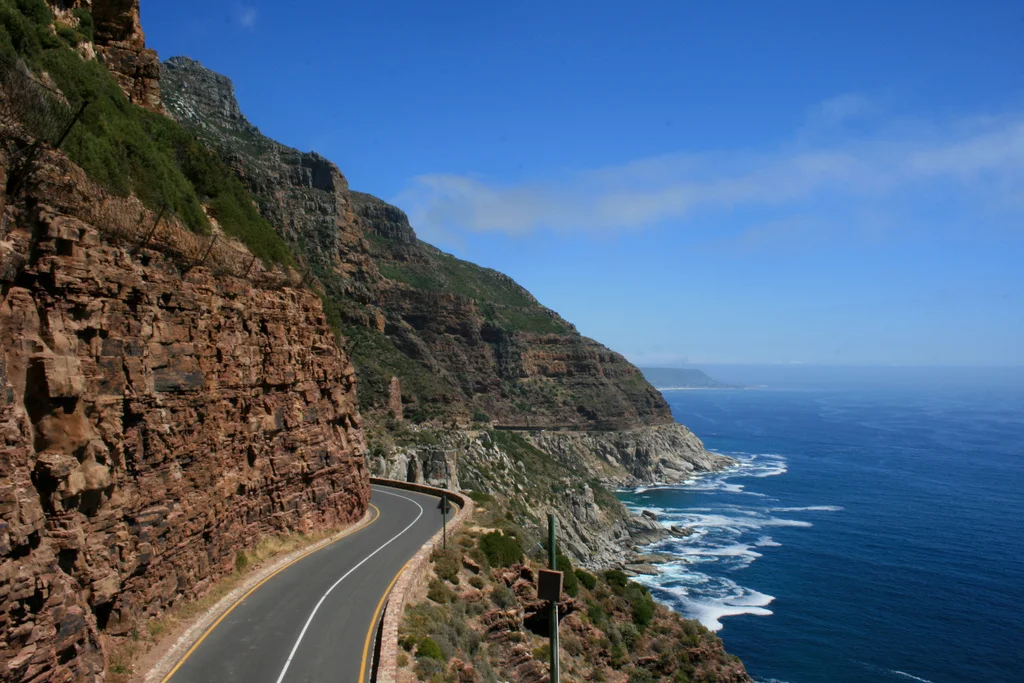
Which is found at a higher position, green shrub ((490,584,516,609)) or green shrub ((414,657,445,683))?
green shrub ((414,657,445,683))

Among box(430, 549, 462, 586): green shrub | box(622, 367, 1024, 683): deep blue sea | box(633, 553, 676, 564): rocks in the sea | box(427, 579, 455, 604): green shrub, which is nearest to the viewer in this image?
box(427, 579, 455, 604): green shrub

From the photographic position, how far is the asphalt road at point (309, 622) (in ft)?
46.6

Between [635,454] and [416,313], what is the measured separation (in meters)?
42.9

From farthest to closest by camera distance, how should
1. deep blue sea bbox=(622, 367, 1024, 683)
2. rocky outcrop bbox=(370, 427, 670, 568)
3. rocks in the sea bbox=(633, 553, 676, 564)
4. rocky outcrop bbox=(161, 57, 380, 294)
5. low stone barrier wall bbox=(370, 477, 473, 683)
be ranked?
rocky outcrop bbox=(161, 57, 380, 294), rocks in the sea bbox=(633, 553, 676, 564), rocky outcrop bbox=(370, 427, 670, 568), deep blue sea bbox=(622, 367, 1024, 683), low stone barrier wall bbox=(370, 477, 473, 683)

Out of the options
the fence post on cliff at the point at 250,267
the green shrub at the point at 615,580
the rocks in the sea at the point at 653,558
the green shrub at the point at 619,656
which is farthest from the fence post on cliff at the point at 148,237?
the rocks in the sea at the point at 653,558

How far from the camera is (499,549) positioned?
1025 inches

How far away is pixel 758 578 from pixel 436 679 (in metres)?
47.4

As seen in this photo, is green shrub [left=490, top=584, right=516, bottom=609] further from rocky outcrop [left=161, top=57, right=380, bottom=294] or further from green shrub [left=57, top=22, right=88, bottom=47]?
rocky outcrop [left=161, top=57, right=380, bottom=294]

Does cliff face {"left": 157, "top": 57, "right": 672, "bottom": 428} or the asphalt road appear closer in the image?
the asphalt road

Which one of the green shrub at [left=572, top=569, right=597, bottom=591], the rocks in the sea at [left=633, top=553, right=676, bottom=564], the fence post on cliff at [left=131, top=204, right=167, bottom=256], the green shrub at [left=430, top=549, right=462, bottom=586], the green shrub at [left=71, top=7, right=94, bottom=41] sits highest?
the green shrub at [left=71, top=7, right=94, bottom=41]

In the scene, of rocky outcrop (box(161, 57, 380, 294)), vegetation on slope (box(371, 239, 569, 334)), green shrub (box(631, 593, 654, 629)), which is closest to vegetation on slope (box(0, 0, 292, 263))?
green shrub (box(631, 593, 654, 629))

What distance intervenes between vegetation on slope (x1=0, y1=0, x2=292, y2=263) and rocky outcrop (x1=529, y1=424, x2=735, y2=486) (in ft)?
263

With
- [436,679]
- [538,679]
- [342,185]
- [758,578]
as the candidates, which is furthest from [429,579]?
[342,185]

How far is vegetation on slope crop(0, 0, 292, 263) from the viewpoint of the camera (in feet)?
52.5
